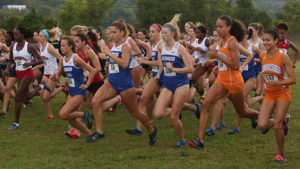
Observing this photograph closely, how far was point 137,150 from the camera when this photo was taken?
23.6 feet

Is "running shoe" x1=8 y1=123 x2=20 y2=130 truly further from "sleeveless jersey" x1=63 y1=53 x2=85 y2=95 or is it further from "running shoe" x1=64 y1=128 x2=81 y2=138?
"sleeveless jersey" x1=63 y1=53 x2=85 y2=95

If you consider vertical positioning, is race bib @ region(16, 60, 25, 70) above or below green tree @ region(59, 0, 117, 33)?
above

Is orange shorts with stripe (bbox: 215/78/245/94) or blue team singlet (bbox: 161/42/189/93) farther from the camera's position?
blue team singlet (bbox: 161/42/189/93)

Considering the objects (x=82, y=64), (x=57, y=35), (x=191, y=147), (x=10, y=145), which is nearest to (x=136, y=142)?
(x=191, y=147)

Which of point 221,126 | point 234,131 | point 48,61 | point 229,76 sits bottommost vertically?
point 221,126

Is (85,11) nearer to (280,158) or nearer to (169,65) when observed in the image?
(169,65)

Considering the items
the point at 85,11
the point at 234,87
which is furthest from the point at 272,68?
the point at 85,11

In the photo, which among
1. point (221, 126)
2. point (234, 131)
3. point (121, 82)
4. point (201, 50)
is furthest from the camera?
point (201, 50)

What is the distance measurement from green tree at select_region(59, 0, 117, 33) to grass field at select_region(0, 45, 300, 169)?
72.5 m

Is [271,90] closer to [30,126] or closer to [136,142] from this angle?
[136,142]

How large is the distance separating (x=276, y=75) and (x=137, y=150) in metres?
2.56

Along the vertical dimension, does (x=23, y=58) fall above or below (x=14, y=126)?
above

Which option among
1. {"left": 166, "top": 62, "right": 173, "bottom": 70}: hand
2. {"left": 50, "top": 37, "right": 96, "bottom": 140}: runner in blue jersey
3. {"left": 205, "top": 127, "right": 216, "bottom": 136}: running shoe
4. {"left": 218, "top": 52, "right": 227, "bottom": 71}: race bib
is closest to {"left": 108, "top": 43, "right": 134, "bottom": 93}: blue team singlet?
{"left": 50, "top": 37, "right": 96, "bottom": 140}: runner in blue jersey

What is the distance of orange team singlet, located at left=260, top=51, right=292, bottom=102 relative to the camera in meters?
6.44
